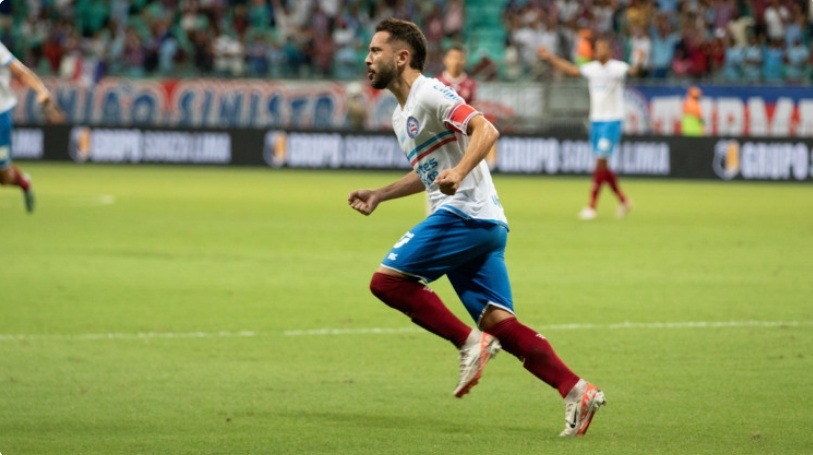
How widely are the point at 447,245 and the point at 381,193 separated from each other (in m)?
0.55

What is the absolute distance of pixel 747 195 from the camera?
81.5 feet

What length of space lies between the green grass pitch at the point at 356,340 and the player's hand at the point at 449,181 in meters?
1.16

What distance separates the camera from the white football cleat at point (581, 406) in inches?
254

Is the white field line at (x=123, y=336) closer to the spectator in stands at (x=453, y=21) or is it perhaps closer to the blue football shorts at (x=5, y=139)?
the blue football shorts at (x=5, y=139)

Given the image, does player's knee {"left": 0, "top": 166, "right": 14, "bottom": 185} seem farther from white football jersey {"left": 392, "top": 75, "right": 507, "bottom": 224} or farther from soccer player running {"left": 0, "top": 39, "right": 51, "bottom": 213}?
white football jersey {"left": 392, "top": 75, "right": 507, "bottom": 224}

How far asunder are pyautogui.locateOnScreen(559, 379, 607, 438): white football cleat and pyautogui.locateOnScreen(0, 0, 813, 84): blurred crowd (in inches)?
881

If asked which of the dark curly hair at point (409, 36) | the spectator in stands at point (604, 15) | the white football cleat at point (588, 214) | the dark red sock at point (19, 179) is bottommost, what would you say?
the white football cleat at point (588, 214)

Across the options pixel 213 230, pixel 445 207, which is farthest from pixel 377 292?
pixel 213 230

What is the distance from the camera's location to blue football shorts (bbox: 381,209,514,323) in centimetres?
664

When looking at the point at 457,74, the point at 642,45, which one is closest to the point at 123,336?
the point at 457,74

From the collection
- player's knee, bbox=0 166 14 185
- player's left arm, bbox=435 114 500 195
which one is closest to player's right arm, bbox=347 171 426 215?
player's left arm, bbox=435 114 500 195

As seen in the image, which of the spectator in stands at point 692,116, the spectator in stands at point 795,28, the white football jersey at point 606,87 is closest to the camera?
the white football jersey at point 606,87

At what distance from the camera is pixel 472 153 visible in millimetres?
6199

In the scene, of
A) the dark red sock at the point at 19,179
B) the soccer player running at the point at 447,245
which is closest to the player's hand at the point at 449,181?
the soccer player running at the point at 447,245
